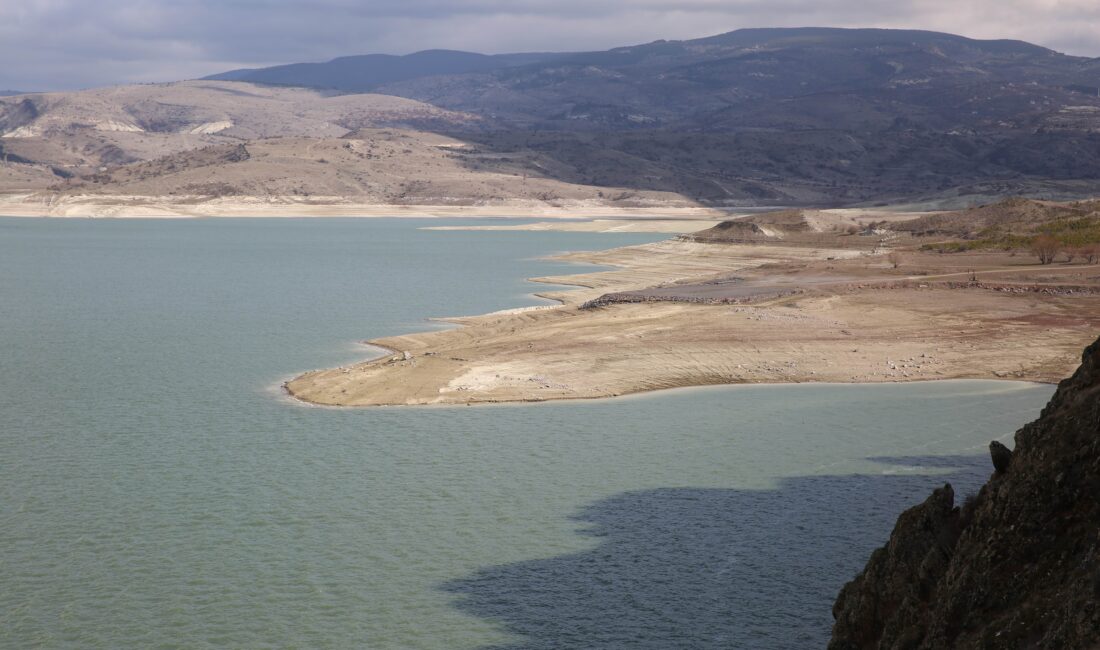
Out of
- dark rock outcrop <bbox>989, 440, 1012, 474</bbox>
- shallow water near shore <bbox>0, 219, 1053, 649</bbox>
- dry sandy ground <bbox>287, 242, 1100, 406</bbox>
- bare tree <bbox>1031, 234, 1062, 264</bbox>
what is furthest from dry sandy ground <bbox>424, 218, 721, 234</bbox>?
dark rock outcrop <bbox>989, 440, 1012, 474</bbox>

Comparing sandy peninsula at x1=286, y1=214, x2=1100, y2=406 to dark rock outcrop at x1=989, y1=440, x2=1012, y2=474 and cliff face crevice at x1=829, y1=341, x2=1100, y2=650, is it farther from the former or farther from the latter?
dark rock outcrop at x1=989, y1=440, x2=1012, y2=474

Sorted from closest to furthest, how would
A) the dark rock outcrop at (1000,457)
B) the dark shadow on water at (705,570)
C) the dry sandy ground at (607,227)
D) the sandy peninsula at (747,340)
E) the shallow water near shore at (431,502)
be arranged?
1. the dark rock outcrop at (1000,457)
2. the dark shadow on water at (705,570)
3. the shallow water near shore at (431,502)
4. the sandy peninsula at (747,340)
5. the dry sandy ground at (607,227)

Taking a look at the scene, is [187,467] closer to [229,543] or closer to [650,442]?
[229,543]

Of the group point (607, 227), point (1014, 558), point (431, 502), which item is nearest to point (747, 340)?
point (431, 502)

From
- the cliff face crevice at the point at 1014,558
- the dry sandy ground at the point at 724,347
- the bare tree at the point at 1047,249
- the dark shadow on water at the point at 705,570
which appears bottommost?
the dark shadow on water at the point at 705,570

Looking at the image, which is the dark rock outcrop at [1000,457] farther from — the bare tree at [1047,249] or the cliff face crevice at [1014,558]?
the bare tree at [1047,249]

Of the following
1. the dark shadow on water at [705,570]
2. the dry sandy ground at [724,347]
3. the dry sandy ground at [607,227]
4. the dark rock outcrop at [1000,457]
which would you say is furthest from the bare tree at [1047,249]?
the dry sandy ground at [607,227]
